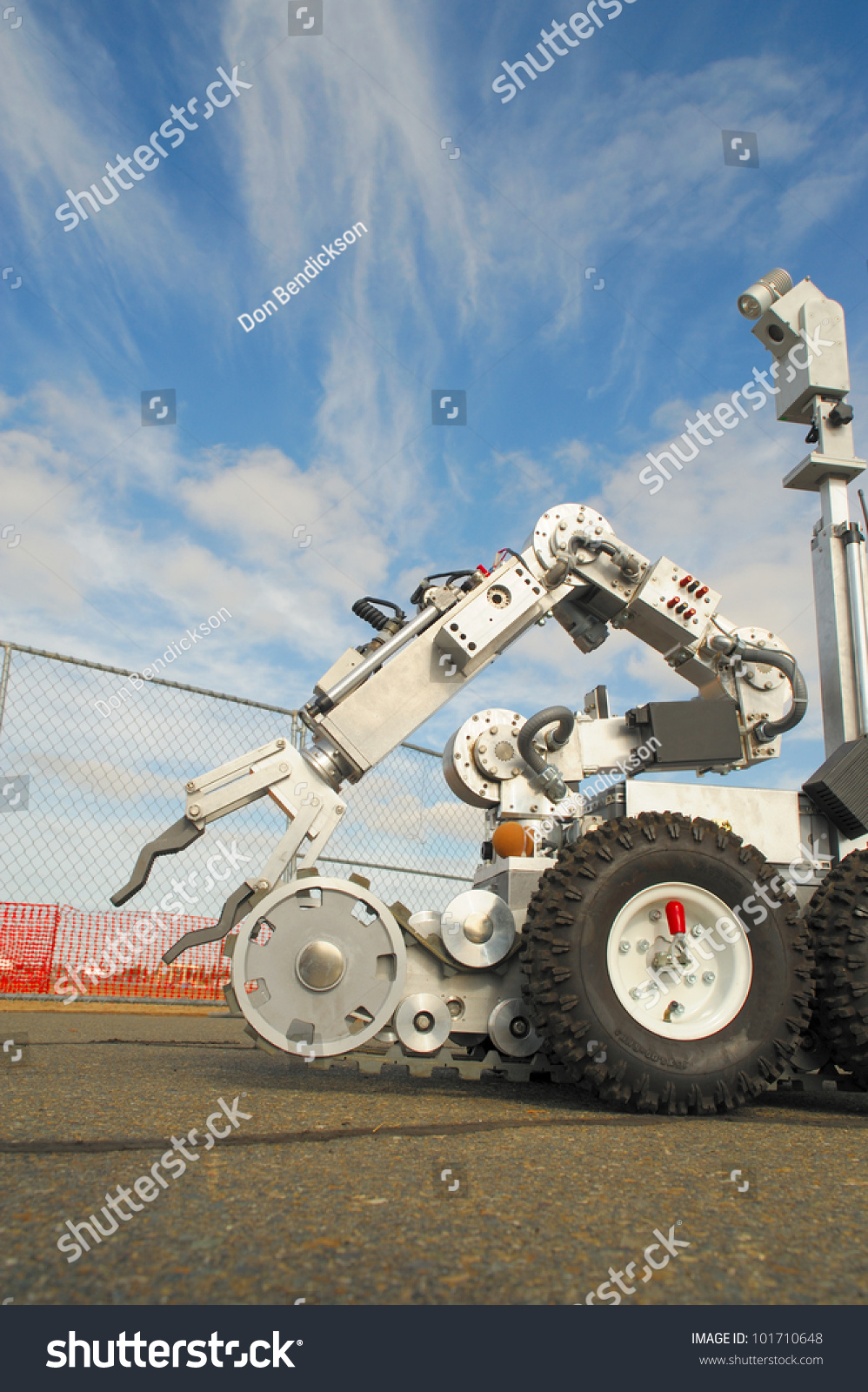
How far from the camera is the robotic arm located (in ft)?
12.4

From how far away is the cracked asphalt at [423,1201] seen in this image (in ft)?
4.72

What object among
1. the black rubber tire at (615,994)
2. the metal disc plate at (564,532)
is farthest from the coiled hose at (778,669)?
the black rubber tire at (615,994)

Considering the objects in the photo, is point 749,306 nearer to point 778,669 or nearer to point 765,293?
point 765,293

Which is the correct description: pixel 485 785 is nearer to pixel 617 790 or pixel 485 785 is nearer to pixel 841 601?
pixel 617 790

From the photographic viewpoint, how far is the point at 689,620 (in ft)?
14.8

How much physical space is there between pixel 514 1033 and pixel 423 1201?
1820mm

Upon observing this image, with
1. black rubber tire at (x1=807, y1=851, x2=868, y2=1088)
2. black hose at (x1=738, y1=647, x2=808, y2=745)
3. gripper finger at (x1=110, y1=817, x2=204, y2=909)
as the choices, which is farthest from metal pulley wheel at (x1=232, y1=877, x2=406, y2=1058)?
black hose at (x1=738, y1=647, x2=808, y2=745)

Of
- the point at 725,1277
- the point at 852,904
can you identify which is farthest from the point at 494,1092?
the point at 725,1277

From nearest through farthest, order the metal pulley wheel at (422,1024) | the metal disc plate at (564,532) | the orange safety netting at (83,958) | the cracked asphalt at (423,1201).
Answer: the cracked asphalt at (423,1201) < the metal pulley wheel at (422,1024) < the metal disc plate at (564,532) < the orange safety netting at (83,958)

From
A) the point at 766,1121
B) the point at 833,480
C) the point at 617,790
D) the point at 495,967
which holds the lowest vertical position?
the point at 766,1121

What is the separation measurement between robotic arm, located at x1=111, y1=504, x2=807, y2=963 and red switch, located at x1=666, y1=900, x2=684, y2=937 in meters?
1.11

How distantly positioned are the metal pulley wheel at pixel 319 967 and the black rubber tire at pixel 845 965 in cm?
172

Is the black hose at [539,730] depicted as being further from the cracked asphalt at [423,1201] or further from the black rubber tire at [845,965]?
the cracked asphalt at [423,1201]
